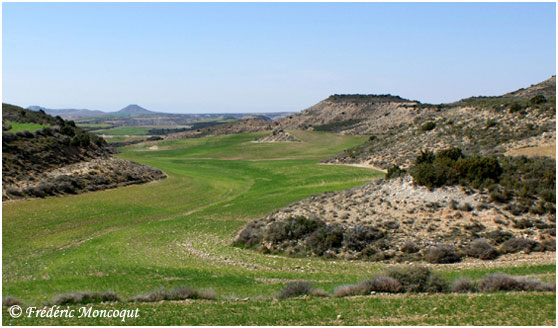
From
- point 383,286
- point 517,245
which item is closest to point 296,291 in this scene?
point 383,286

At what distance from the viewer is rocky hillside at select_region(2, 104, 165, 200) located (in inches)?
1248

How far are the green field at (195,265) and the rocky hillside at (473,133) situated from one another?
11.8 metres

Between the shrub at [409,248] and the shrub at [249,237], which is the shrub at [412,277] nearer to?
the shrub at [409,248]

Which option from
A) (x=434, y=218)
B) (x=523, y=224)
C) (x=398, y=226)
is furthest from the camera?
(x=434, y=218)

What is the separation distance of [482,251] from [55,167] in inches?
1250

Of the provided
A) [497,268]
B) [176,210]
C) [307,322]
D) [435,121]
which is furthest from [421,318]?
[435,121]

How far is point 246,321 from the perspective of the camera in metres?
9.92

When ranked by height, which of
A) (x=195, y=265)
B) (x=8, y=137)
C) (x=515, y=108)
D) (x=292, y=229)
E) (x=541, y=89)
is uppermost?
(x=541, y=89)

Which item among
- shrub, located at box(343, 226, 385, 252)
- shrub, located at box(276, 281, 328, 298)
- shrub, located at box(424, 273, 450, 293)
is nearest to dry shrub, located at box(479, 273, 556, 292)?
shrub, located at box(424, 273, 450, 293)

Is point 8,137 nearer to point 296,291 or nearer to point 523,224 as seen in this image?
point 296,291

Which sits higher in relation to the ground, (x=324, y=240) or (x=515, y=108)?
(x=515, y=108)

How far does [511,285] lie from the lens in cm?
1179

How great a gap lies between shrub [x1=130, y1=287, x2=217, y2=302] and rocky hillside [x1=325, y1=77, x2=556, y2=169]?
1321 inches

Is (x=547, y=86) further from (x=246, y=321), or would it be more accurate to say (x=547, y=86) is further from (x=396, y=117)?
(x=246, y=321)
